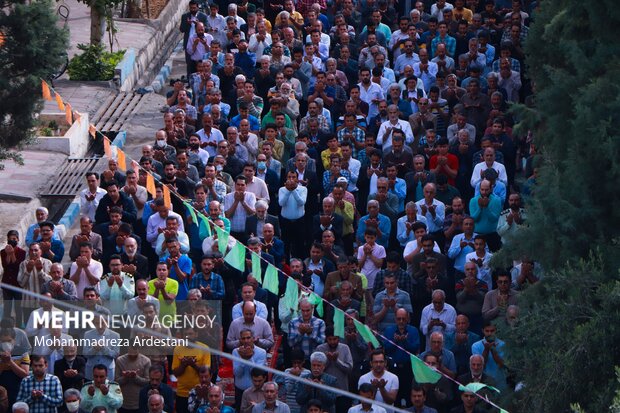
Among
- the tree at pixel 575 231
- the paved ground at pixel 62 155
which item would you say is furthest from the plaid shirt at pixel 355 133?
the tree at pixel 575 231

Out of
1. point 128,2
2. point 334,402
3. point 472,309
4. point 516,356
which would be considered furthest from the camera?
point 128,2

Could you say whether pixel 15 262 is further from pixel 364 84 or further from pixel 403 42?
pixel 403 42

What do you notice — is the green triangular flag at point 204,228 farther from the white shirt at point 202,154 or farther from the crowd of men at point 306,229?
the white shirt at point 202,154

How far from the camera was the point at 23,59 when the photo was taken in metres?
21.9

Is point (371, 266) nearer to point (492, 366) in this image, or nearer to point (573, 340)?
point (492, 366)

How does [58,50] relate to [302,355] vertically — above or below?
above

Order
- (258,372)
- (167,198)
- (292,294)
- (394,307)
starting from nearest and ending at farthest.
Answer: (258,372)
(394,307)
(292,294)
(167,198)

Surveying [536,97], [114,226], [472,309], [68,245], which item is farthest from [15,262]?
[536,97]

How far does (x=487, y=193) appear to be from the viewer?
817 inches

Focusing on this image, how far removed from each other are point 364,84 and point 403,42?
6.17 feet

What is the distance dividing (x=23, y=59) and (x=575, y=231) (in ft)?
30.5

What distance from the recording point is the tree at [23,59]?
→ 2172 cm

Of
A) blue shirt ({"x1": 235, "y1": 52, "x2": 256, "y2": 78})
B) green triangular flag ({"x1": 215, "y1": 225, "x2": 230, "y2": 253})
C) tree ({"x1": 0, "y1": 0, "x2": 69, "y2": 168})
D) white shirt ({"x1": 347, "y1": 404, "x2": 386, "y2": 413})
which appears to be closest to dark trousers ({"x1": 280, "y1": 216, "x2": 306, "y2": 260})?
green triangular flag ({"x1": 215, "y1": 225, "x2": 230, "y2": 253})

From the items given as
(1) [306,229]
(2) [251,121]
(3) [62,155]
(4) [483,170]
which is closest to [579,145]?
(4) [483,170]
